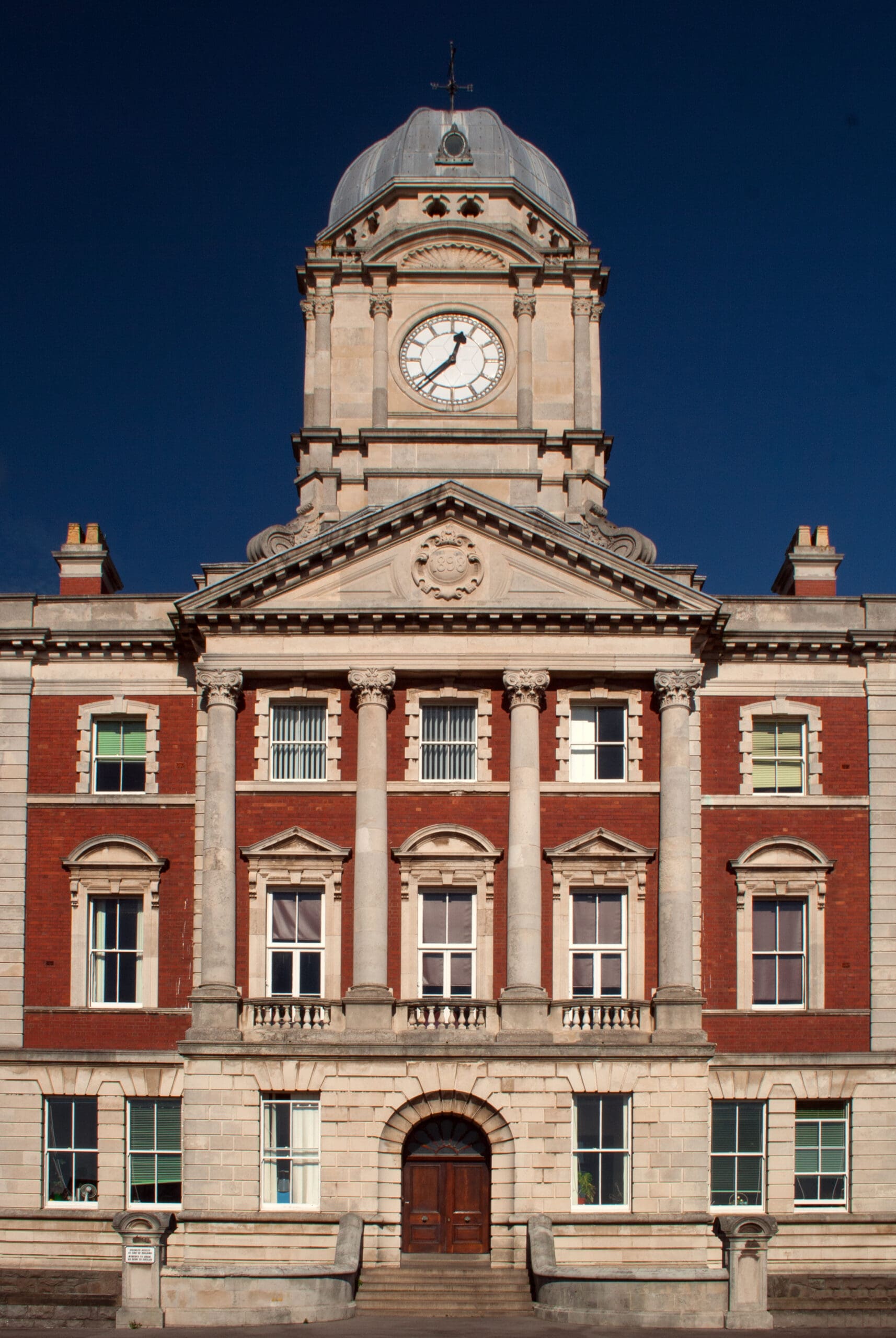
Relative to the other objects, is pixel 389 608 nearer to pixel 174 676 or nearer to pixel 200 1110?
pixel 174 676

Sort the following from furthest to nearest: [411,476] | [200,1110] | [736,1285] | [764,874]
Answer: [411,476] → [764,874] → [200,1110] → [736,1285]

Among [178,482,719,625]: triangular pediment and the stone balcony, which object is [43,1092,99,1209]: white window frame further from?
[178,482,719,625]: triangular pediment

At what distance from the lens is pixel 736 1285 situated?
28.9m

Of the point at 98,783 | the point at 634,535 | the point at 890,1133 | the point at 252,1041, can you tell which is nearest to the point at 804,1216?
the point at 890,1133

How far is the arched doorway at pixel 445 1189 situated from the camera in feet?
104

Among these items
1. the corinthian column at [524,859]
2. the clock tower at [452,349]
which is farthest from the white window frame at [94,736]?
the corinthian column at [524,859]

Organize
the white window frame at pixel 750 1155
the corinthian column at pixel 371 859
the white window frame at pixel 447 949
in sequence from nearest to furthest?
the corinthian column at pixel 371 859 → the white window frame at pixel 750 1155 → the white window frame at pixel 447 949

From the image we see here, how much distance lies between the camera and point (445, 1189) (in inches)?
1257

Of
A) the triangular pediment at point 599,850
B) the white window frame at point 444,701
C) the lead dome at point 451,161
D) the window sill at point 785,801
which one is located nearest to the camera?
the triangular pediment at point 599,850

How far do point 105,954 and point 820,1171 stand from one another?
14.4 metres

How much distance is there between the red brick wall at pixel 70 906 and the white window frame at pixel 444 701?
4569mm

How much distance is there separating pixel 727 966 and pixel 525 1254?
674 cm

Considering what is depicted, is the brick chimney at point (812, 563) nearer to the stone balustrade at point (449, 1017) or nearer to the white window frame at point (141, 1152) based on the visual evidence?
the stone balustrade at point (449, 1017)

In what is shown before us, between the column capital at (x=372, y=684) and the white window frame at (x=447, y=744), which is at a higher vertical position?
the column capital at (x=372, y=684)
